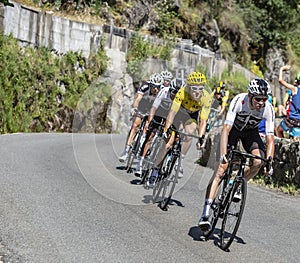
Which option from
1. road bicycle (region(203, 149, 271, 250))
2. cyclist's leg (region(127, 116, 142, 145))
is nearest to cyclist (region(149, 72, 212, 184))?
road bicycle (region(203, 149, 271, 250))

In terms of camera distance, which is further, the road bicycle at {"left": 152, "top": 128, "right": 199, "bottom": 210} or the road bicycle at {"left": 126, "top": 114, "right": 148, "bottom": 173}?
the road bicycle at {"left": 126, "top": 114, "right": 148, "bottom": 173}

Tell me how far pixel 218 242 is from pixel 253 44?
114ft

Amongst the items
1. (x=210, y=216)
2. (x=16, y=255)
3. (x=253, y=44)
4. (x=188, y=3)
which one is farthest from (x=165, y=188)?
(x=253, y=44)

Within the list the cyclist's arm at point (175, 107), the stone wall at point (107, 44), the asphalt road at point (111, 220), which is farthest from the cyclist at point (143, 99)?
the stone wall at point (107, 44)

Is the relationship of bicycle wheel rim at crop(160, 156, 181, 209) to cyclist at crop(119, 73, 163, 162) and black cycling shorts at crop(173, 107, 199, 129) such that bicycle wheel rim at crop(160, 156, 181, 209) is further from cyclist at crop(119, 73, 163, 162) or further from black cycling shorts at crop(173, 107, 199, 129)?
cyclist at crop(119, 73, 163, 162)

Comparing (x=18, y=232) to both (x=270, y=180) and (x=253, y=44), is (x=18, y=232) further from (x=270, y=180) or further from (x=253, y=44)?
(x=253, y=44)

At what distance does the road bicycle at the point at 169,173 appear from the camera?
28.8 feet

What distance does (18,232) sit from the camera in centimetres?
662

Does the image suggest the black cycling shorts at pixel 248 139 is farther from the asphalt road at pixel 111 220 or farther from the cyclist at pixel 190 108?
the asphalt road at pixel 111 220

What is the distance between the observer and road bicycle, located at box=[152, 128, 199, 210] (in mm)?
8770

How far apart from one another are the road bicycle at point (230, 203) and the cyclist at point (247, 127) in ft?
0.26

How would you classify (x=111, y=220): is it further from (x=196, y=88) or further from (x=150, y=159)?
(x=150, y=159)

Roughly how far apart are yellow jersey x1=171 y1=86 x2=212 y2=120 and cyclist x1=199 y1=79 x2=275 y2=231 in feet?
5.08

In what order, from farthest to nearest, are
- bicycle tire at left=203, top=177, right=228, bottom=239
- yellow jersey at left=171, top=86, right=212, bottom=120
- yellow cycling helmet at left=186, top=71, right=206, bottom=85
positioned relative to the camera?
yellow jersey at left=171, top=86, right=212, bottom=120, yellow cycling helmet at left=186, top=71, right=206, bottom=85, bicycle tire at left=203, top=177, right=228, bottom=239
